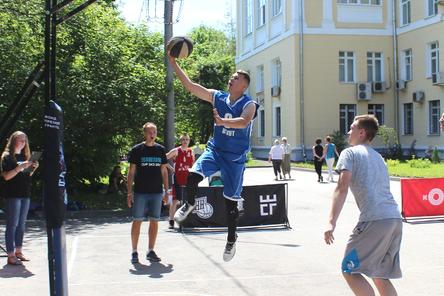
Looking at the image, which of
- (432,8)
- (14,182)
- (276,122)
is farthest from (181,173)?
(276,122)

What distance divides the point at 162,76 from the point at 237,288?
11132mm

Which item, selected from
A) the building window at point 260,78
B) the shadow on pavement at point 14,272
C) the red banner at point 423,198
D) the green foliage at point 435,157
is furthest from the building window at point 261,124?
the shadow on pavement at point 14,272

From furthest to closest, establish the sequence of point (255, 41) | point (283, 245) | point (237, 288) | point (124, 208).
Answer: point (255, 41) < point (124, 208) < point (283, 245) < point (237, 288)

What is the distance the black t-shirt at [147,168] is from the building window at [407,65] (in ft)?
106

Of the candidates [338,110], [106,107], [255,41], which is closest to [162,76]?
[106,107]

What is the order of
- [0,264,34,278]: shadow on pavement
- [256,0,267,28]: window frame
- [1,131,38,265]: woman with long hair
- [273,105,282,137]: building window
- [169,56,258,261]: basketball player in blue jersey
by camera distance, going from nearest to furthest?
[169,56,258,261]: basketball player in blue jersey
[0,264,34,278]: shadow on pavement
[1,131,38,265]: woman with long hair
[273,105,282,137]: building window
[256,0,267,28]: window frame

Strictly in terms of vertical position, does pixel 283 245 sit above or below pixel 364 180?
below

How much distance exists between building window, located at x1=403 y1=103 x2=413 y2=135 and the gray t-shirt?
35.1 m

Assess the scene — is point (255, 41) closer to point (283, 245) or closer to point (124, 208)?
point (124, 208)

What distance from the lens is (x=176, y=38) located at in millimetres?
6105

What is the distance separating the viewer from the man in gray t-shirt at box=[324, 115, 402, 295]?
530 centimetres

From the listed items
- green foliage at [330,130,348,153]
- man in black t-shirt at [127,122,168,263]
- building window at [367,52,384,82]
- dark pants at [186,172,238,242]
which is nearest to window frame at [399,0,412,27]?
building window at [367,52,384,82]

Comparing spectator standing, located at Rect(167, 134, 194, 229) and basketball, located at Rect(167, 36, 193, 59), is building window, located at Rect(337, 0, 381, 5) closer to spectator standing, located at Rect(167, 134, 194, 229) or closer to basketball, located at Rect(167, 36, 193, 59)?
spectator standing, located at Rect(167, 134, 194, 229)

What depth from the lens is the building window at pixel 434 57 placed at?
36.1 m
